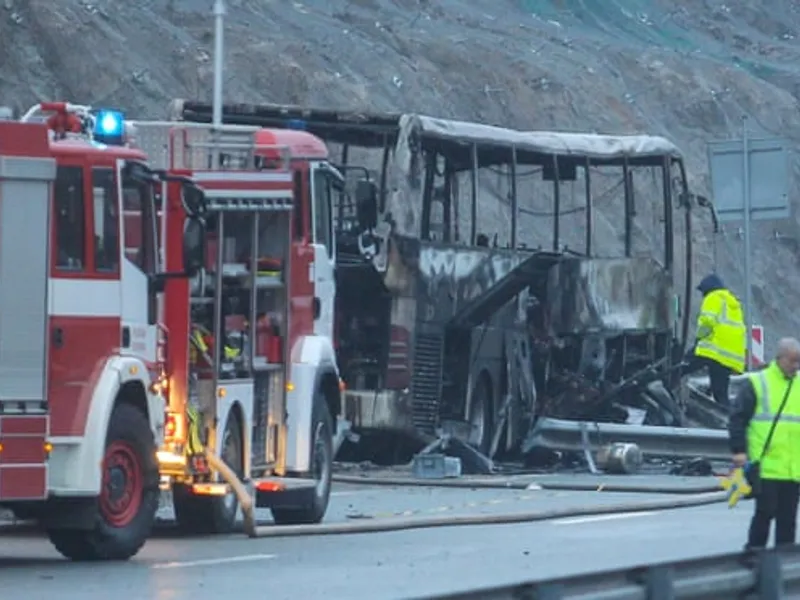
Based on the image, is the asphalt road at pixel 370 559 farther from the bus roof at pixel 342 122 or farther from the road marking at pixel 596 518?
the bus roof at pixel 342 122

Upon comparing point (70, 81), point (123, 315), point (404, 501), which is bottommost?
point (404, 501)

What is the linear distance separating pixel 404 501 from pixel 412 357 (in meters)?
→ 3.90

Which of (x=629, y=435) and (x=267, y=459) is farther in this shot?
(x=629, y=435)

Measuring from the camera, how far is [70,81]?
3834 cm

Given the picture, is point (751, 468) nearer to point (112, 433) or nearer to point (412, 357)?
point (112, 433)

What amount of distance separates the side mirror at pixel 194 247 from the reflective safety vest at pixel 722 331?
13.5 m

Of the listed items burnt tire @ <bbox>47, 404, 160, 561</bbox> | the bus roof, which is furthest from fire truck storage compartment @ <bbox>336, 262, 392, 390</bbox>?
burnt tire @ <bbox>47, 404, 160, 561</bbox>

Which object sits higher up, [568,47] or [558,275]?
[568,47]

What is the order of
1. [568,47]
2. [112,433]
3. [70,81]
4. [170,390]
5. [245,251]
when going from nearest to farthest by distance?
[112,433], [170,390], [245,251], [70,81], [568,47]

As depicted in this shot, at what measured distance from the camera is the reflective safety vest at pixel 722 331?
96.1ft

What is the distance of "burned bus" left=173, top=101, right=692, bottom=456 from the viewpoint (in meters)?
25.9

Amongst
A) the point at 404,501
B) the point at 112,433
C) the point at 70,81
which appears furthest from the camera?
the point at 70,81

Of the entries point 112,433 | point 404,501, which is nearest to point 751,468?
point 112,433

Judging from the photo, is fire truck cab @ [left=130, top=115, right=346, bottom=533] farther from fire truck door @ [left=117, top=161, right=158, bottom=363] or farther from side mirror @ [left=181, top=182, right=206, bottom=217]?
fire truck door @ [left=117, top=161, right=158, bottom=363]
